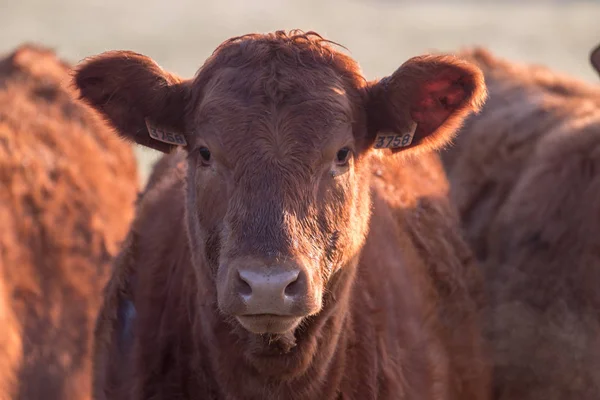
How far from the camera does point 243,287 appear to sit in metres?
3.79

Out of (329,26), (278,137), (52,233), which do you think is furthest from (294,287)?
(329,26)

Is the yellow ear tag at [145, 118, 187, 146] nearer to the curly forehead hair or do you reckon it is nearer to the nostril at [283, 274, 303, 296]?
the curly forehead hair

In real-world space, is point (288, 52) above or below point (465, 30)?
above

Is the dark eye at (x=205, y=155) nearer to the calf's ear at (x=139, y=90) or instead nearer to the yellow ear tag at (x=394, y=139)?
the calf's ear at (x=139, y=90)

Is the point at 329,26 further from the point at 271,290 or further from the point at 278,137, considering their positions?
the point at 271,290

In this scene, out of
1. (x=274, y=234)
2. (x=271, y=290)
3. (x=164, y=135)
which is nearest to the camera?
(x=271, y=290)

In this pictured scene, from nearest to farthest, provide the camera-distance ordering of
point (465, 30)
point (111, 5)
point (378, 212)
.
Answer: point (378, 212) → point (465, 30) → point (111, 5)

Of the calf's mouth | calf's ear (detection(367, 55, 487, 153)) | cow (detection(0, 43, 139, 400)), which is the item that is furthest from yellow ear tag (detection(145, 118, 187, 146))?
cow (detection(0, 43, 139, 400))

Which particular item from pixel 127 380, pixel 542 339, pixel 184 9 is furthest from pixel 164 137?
pixel 184 9

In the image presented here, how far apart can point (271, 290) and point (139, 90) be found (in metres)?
1.27

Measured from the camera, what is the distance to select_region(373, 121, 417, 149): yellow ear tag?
4594mm

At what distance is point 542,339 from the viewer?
5621mm

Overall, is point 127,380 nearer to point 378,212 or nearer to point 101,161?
point 378,212

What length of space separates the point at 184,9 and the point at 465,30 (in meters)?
7.53
